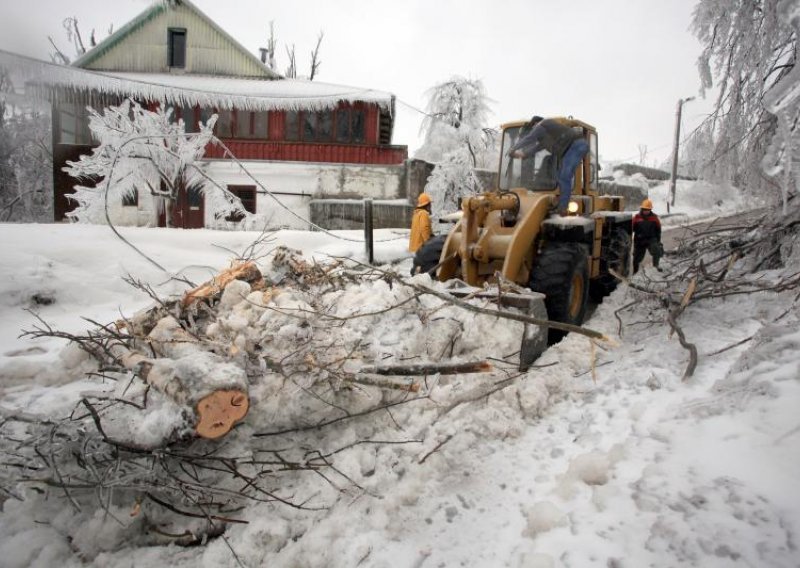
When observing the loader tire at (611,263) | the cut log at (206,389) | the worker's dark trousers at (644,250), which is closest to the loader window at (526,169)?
the loader tire at (611,263)

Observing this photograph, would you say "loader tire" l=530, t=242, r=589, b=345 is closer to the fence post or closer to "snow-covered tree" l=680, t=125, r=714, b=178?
"snow-covered tree" l=680, t=125, r=714, b=178

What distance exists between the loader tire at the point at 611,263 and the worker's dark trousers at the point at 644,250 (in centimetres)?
96

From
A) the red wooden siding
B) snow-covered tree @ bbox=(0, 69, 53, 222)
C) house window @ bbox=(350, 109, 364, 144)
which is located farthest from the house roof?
snow-covered tree @ bbox=(0, 69, 53, 222)

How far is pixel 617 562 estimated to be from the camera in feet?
6.15

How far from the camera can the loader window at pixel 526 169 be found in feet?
20.0

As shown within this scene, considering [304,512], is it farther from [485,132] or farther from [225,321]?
[485,132]

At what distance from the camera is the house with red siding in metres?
17.2

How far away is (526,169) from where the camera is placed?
6270 millimetres

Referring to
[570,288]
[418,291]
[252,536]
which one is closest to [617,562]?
[252,536]

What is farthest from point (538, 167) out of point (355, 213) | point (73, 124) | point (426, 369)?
point (73, 124)

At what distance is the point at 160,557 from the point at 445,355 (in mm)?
2355

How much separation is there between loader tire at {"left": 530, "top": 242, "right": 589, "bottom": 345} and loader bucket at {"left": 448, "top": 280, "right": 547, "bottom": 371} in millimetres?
864

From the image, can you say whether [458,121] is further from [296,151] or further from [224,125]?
[224,125]

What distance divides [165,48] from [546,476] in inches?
908
